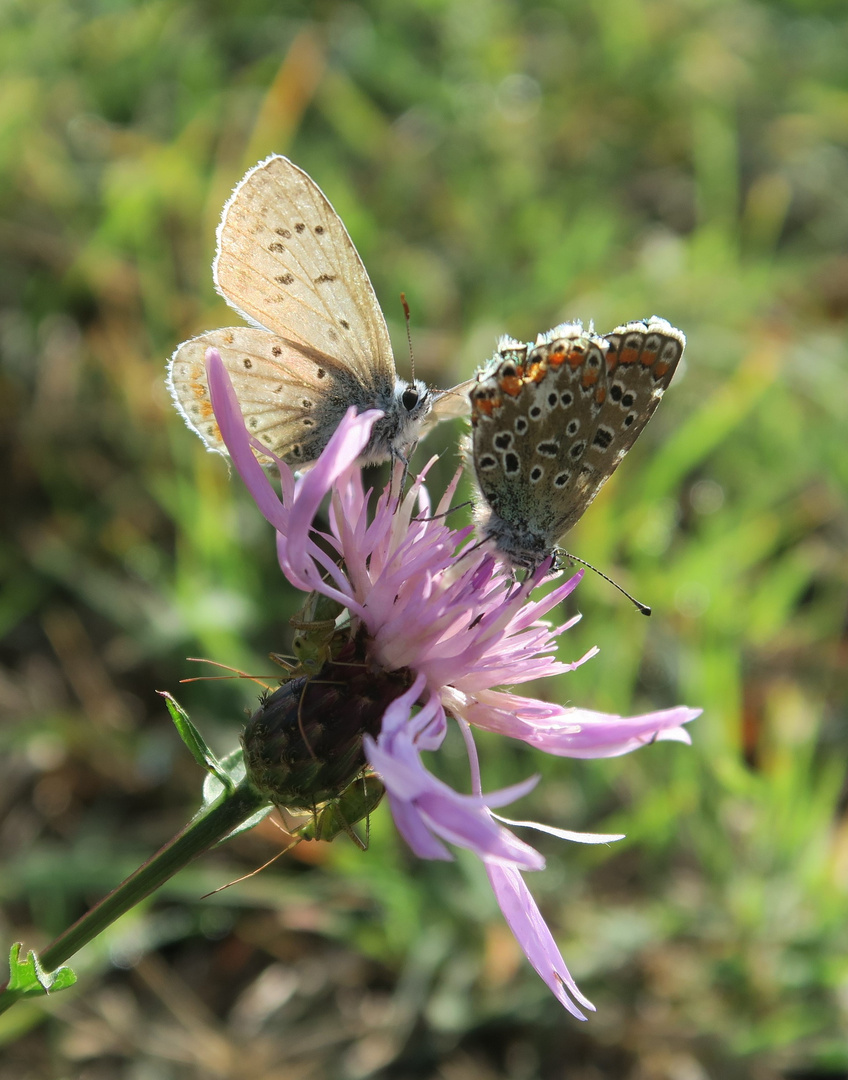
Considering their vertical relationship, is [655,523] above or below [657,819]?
above

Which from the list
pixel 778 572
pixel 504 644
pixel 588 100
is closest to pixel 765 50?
pixel 588 100

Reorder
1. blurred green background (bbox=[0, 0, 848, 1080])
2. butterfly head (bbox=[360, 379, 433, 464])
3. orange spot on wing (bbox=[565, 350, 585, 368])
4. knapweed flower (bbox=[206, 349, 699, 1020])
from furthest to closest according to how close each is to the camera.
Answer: blurred green background (bbox=[0, 0, 848, 1080])
butterfly head (bbox=[360, 379, 433, 464])
orange spot on wing (bbox=[565, 350, 585, 368])
knapweed flower (bbox=[206, 349, 699, 1020])

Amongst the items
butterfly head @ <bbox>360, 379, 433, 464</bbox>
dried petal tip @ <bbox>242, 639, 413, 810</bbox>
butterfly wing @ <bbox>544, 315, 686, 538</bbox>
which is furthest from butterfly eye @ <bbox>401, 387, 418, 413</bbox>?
dried petal tip @ <bbox>242, 639, 413, 810</bbox>

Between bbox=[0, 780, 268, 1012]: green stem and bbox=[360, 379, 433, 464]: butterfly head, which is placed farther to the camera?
bbox=[360, 379, 433, 464]: butterfly head

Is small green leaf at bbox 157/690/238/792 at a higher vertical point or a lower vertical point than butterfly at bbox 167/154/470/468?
lower

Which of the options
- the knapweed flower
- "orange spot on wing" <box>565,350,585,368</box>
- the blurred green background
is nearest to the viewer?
the knapweed flower

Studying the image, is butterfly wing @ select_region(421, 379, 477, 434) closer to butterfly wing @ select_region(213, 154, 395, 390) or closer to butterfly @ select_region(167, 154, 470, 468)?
butterfly @ select_region(167, 154, 470, 468)

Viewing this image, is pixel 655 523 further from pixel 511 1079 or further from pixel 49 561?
pixel 49 561
